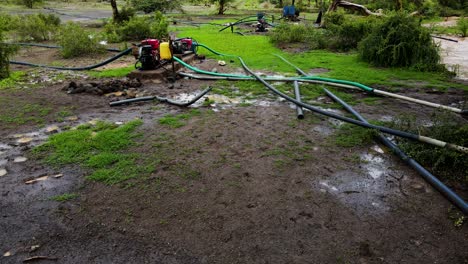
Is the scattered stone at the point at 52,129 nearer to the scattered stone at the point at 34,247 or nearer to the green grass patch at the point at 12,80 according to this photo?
the scattered stone at the point at 34,247

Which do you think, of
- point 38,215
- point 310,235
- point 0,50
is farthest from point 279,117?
point 0,50

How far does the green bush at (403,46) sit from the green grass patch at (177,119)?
4890 millimetres

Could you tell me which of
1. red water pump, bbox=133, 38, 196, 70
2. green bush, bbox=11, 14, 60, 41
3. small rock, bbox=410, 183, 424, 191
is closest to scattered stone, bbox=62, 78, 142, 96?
Result: red water pump, bbox=133, 38, 196, 70

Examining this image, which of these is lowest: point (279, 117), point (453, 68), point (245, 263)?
point (245, 263)

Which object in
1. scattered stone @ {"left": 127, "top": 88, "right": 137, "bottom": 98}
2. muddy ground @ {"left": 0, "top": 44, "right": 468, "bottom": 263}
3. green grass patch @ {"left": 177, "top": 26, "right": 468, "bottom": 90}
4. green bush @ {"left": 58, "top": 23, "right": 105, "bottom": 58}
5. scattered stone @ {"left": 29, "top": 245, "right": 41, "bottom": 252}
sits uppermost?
green bush @ {"left": 58, "top": 23, "right": 105, "bottom": 58}

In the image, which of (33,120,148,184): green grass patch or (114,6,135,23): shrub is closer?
(33,120,148,184): green grass patch

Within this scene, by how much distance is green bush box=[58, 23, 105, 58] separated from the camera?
9.38 m

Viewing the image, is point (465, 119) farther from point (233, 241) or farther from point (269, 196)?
point (233, 241)

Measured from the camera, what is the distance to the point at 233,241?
2.41m

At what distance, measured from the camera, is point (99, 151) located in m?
3.77

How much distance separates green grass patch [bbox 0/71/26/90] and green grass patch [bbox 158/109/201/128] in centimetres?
403

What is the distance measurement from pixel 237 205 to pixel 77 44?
8604mm

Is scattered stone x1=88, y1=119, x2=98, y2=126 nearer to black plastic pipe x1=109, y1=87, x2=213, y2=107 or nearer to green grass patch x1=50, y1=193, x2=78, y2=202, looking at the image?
black plastic pipe x1=109, y1=87, x2=213, y2=107

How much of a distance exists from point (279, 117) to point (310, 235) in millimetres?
2413
